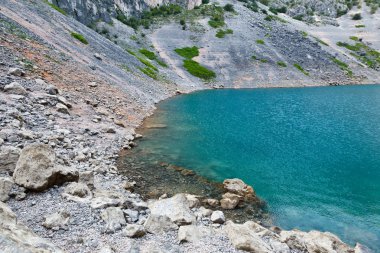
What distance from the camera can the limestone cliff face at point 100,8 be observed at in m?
96.5

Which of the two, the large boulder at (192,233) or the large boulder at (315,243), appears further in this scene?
the large boulder at (315,243)

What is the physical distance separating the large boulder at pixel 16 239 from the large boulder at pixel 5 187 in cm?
435

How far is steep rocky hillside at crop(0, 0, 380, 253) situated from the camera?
46.0ft

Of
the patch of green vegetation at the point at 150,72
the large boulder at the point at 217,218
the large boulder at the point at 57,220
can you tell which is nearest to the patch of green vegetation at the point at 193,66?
the patch of green vegetation at the point at 150,72

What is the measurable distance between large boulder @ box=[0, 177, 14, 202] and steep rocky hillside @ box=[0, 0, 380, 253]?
0.04 meters

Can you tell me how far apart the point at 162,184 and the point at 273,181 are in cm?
949

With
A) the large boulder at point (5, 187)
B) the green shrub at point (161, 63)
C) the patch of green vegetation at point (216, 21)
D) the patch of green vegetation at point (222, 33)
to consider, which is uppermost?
the large boulder at point (5, 187)

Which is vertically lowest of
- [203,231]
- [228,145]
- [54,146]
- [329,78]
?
[329,78]

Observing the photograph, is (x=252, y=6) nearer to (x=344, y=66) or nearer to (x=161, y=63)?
(x=344, y=66)

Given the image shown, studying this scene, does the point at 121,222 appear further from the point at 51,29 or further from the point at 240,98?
the point at 240,98

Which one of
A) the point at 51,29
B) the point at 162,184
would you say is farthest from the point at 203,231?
the point at 51,29

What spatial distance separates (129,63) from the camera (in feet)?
239

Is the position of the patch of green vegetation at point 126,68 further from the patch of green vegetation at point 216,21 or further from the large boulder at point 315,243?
the patch of green vegetation at point 216,21

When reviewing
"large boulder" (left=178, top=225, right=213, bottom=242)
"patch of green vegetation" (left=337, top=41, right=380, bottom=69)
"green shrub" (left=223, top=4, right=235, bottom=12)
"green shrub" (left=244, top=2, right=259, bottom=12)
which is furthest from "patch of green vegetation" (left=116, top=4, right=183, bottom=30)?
"large boulder" (left=178, top=225, right=213, bottom=242)
